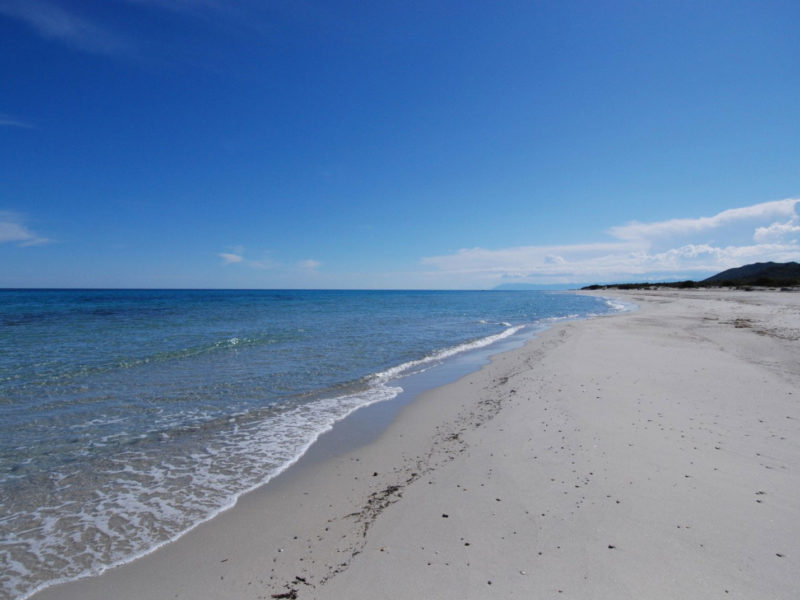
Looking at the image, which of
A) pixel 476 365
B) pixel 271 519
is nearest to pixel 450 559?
pixel 271 519

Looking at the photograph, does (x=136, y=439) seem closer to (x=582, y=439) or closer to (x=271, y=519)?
(x=271, y=519)

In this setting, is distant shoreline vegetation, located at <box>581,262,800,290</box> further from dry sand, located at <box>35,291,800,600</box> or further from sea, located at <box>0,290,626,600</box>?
sea, located at <box>0,290,626,600</box>

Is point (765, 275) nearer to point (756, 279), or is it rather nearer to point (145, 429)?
point (756, 279)

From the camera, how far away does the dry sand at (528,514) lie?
130 inches

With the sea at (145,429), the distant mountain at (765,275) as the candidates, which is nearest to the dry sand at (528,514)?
the sea at (145,429)

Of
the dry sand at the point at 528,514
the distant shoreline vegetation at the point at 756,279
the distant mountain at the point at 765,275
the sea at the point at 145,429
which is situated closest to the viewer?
the dry sand at the point at 528,514

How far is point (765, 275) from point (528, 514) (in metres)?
123

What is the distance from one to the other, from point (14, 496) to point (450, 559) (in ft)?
20.2

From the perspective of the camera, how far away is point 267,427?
8.05 meters

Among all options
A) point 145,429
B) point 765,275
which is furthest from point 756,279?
point 145,429

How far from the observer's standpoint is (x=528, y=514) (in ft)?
13.9

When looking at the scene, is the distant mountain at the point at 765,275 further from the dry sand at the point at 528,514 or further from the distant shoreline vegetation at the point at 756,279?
the dry sand at the point at 528,514

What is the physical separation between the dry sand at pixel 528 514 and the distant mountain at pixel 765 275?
3448 inches

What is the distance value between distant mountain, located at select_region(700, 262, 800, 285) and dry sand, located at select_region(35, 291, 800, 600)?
8757 centimetres
